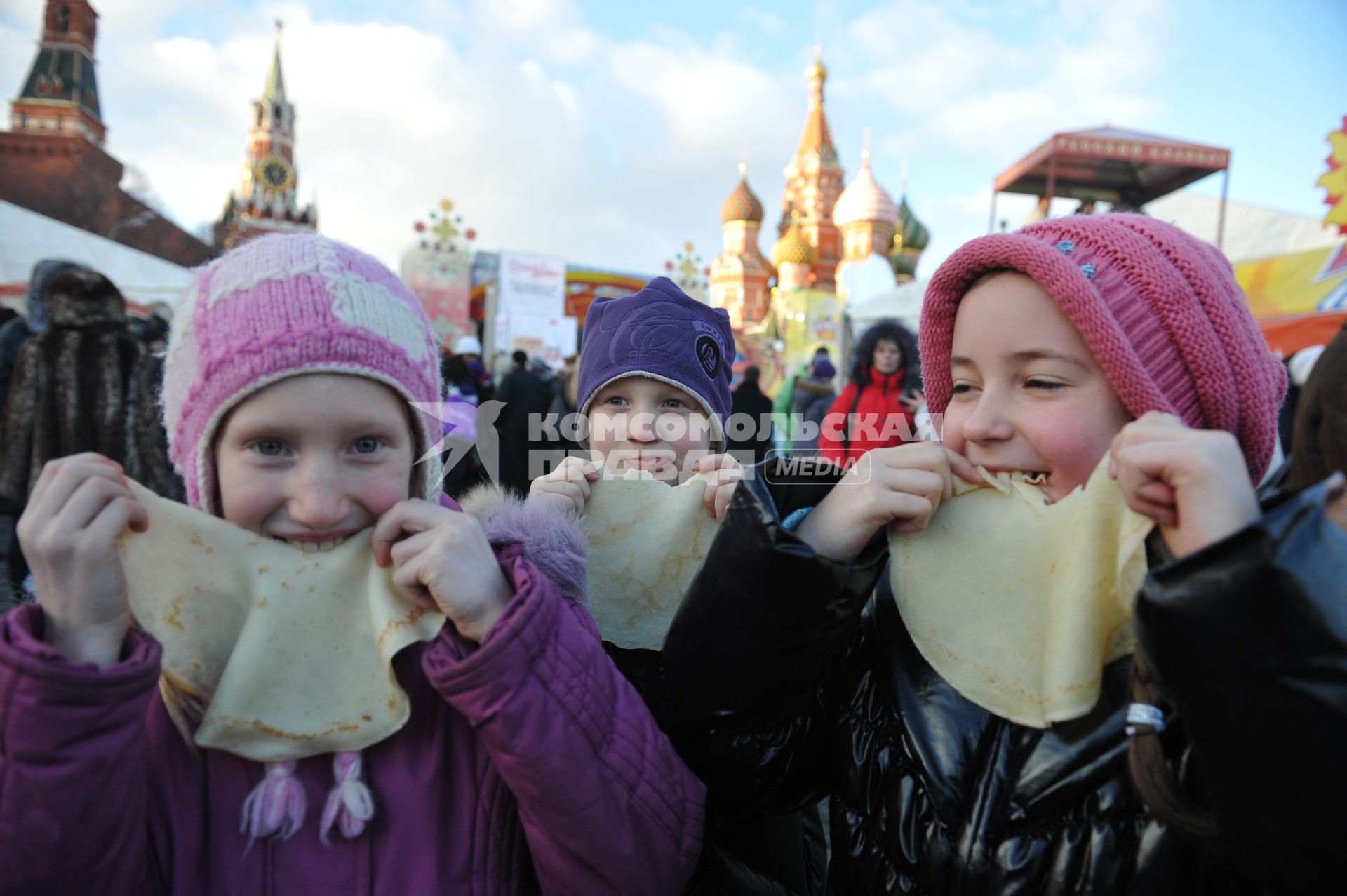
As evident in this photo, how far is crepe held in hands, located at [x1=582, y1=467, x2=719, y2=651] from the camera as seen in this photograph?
52.2 inches

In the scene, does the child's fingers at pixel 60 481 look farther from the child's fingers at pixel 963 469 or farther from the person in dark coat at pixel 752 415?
the person in dark coat at pixel 752 415

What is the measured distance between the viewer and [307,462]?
37.0 inches

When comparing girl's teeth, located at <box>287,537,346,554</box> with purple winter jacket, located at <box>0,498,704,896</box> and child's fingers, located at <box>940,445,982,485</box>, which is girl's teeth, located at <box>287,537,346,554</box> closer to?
purple winter jacket, located at <box>0,498,704,896</box>

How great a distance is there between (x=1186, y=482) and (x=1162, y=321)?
1.18ft

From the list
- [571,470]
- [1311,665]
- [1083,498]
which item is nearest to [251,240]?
[571,470]

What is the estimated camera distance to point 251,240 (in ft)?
3.35

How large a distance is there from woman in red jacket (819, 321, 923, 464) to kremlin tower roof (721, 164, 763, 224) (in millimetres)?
26678

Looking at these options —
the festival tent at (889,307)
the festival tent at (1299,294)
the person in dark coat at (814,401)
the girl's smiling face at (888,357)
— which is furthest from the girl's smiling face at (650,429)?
the festival tent at (889,307)

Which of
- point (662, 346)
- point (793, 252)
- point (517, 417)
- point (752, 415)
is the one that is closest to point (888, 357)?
point (752, 415)

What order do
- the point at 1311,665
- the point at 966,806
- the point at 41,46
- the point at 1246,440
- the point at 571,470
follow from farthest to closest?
the point at 41,46
the point at 571,470
the point at 1246,440
the point at 966,806
the point at 1311,665

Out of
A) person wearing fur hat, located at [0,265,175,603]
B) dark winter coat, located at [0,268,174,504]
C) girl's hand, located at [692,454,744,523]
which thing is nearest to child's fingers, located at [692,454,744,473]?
girl's hand, located at [692,454,744,523]

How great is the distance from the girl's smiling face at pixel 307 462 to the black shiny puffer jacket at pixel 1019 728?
1.48 feet

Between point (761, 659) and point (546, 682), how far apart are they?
0.26m

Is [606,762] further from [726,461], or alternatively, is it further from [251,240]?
[251,240]
